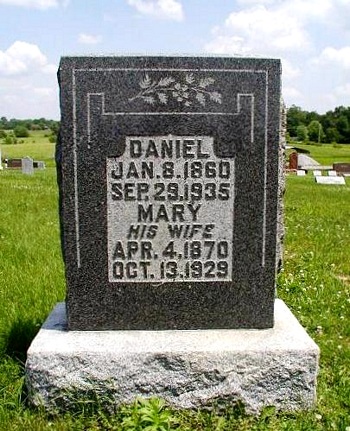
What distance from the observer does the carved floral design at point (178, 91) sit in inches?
133

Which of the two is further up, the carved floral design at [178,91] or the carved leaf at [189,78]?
the carved leaf at [189,78]

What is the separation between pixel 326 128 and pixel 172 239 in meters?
81.3

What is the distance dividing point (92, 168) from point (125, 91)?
1.65 ft

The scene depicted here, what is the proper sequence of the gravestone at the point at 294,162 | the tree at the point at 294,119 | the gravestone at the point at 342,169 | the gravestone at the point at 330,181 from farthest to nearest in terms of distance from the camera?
the tree at the point at 294,119 < the gravestone at the point at 294,162 < the gravestone at the point at 342,169 < the gravestone at the point at 330,181

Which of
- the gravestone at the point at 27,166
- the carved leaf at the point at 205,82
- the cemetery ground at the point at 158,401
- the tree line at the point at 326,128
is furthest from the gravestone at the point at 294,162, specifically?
the tree line at the point at 326,128

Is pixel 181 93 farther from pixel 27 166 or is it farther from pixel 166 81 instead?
pixel 27 166

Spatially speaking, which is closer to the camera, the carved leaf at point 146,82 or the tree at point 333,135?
the carved leaf at point 146,82

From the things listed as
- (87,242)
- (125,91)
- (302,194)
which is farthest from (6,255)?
(302,194)

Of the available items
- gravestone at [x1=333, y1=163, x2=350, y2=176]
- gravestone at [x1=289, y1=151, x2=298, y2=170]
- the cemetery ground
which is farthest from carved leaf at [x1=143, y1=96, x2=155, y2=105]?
gravestone at [x1=289, y1=151, x2=298, y2=170]

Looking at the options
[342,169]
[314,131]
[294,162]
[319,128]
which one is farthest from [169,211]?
[314,131]

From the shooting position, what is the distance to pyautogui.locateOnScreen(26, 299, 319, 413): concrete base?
3268 mm

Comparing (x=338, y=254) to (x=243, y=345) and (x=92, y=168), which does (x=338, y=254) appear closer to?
(x=243, y=345)

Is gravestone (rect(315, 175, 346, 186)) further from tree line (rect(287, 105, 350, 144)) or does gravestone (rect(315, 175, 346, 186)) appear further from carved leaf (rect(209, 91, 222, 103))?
tree line (rect(287, 105, 350, 144))

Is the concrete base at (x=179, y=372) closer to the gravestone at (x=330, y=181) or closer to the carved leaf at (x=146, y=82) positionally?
the carved leaf at (x=146, y=82)
